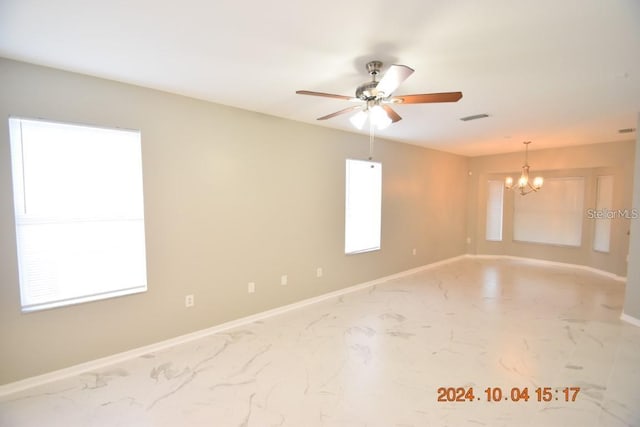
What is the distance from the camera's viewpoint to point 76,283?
246 cm

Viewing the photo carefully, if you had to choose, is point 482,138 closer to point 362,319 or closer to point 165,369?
point 362,319

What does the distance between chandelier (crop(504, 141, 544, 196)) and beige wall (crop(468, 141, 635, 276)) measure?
15cm

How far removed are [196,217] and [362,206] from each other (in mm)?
2658

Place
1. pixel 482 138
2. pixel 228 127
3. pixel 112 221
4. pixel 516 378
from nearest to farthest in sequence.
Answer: pixel 516 378, pixel 112 221, pixel 228 127, pixel 482 138

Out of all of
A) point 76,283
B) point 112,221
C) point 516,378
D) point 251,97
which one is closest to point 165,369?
point 76,283

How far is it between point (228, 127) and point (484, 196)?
6.45 metres

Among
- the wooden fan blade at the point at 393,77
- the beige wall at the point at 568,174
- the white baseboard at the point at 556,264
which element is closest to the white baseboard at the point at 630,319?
the white baseboard at the point at 556,264

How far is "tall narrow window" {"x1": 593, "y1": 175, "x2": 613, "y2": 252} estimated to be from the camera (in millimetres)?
5500

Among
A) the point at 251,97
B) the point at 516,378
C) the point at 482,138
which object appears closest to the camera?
the point at 516,378

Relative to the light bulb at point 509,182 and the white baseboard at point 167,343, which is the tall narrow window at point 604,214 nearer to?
the white baseboard at point 167,343

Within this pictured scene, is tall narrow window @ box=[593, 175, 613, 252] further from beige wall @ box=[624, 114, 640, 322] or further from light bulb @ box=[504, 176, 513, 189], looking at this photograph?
beige wall @ box=[624, 114, 640, 322]

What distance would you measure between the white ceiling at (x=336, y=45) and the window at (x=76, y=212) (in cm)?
58

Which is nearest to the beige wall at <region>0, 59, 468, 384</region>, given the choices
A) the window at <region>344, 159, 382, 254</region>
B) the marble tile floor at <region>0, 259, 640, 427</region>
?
the window at <region>344, 159, 382, 254</region>

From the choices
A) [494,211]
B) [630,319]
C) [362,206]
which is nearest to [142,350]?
[362,206]
